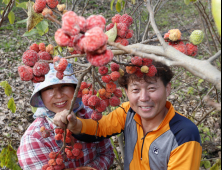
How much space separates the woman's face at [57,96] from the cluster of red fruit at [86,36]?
4.34 feet

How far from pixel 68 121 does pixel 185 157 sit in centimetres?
96

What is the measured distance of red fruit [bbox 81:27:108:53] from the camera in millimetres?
560

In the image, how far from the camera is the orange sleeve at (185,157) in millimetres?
1515

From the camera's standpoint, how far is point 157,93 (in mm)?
1698

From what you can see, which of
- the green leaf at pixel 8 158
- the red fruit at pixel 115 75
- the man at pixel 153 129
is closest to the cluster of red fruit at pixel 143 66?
the red fruit at pixel 115 75

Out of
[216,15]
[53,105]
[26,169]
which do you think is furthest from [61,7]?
[26,169]

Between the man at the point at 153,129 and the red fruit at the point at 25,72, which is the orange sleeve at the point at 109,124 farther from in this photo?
the red fruit at the point at 25,72

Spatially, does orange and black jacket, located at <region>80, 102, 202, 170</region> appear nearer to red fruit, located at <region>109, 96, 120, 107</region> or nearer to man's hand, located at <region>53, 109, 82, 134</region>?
man's hand, located at <region>53, 109, 82, 134</region>

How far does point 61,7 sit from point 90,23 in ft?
1.34

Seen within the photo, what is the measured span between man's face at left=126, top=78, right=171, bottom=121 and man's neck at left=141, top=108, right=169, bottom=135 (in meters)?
0.10

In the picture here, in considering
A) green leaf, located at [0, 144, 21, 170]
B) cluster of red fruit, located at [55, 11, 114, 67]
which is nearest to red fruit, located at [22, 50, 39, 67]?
cluster of red fruit, located at [55, 11, 114, 67]

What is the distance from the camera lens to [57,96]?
6.16 ft

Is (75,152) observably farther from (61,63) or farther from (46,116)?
(61,63)

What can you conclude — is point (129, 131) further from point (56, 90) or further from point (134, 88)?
point (56, 90)
